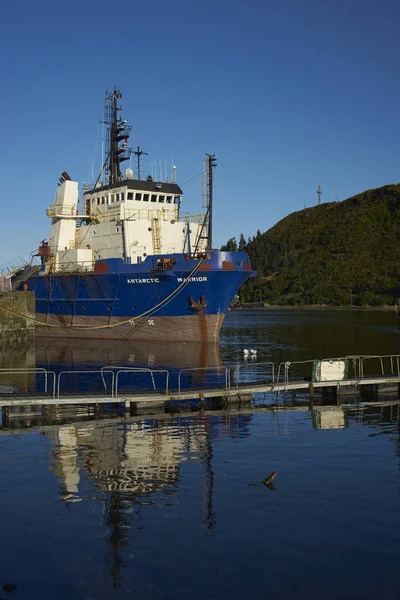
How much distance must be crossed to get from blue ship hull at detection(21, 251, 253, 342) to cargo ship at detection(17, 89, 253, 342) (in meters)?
0.07

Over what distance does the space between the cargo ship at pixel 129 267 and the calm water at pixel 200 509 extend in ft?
78.7

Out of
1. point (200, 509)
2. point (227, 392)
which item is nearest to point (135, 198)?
point (227, 392)

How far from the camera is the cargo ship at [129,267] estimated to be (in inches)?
1719

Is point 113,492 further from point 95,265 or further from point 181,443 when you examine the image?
point 95,265

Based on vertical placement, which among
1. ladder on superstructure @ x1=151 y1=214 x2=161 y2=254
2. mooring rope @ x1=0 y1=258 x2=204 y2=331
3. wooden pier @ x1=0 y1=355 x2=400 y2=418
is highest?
ladder on superstructure @ x1=151 y1=214 x2=161 y2=254

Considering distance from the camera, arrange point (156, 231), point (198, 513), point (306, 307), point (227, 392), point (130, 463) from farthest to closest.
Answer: point (306, 307)
point (156, 231)
point (227, 392)
point (130, 463)
point (198, 513)

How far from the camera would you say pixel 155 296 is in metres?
44.5

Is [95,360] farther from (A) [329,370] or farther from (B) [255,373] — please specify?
(A) [329,370]

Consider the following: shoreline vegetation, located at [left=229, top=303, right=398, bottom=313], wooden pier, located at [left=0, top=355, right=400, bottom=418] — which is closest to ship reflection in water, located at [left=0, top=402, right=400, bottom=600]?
wooden pier, located at [left=0, top=355, right=400, bottom=418]

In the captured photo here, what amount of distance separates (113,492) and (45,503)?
4.60 ft

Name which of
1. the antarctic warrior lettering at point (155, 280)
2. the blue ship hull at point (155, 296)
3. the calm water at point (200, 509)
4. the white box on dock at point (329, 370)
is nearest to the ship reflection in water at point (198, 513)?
the calm water at point (200, 509)

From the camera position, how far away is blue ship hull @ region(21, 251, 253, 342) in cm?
4325

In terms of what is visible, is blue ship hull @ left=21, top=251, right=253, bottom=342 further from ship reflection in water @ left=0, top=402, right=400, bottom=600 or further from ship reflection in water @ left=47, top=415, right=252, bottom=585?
ship reflection in water @ left=0, top=402, right=400, bottom=600

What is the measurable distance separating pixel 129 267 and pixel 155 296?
299 cm
